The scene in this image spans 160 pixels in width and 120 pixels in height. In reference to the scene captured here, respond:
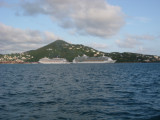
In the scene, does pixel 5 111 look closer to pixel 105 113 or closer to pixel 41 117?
pixel 41 117

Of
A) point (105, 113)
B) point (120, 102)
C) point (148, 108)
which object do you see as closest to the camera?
point (105, 113)

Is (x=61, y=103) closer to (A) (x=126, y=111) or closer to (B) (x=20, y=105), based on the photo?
(B) (x=20, y=105)

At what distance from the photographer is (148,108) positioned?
58.6 ft

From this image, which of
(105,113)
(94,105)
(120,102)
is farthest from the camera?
(120,102)

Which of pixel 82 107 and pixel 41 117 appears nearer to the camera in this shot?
pixel 41 117

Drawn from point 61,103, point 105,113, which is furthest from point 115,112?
point 61,103

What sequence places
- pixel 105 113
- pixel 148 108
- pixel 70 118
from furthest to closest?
pixel 148 108 → pixel 105 113 → pixel 70 118

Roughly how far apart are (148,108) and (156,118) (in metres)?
2.88

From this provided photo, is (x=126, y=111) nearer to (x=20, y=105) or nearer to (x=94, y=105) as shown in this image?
A: (x=94, y=105)

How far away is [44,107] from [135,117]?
849 cm

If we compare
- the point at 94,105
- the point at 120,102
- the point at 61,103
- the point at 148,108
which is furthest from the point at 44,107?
the point at 148,108

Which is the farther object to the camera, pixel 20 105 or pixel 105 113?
pixel 20 105

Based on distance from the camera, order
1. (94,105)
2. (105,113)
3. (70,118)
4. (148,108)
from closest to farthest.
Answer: (70,118) < (105,113) < (148,108) < (94,105)

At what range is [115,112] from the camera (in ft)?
54.4
